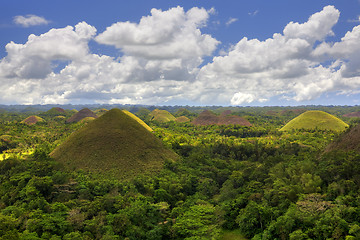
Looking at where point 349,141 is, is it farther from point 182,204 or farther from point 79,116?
A: point 79,116

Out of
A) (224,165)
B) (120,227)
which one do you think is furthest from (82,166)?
(224,165)

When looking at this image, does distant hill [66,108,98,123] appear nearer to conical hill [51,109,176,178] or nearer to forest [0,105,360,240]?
conical hill [51,109,176,178]

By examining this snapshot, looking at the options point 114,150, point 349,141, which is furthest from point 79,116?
point 349,141

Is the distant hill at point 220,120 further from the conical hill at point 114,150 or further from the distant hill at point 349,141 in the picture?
the distant hill at point 349,141

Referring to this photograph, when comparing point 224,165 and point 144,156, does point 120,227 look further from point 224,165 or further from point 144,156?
point 224,165

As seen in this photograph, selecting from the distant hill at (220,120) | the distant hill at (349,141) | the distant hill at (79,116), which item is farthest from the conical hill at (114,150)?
the distant hill at (79,116)

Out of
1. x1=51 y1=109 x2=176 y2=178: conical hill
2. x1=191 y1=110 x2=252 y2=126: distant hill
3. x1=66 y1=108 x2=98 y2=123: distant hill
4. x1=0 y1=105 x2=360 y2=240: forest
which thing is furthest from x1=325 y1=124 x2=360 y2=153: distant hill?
x1=66 y1=108 x2=98 y2=123: distant hill
